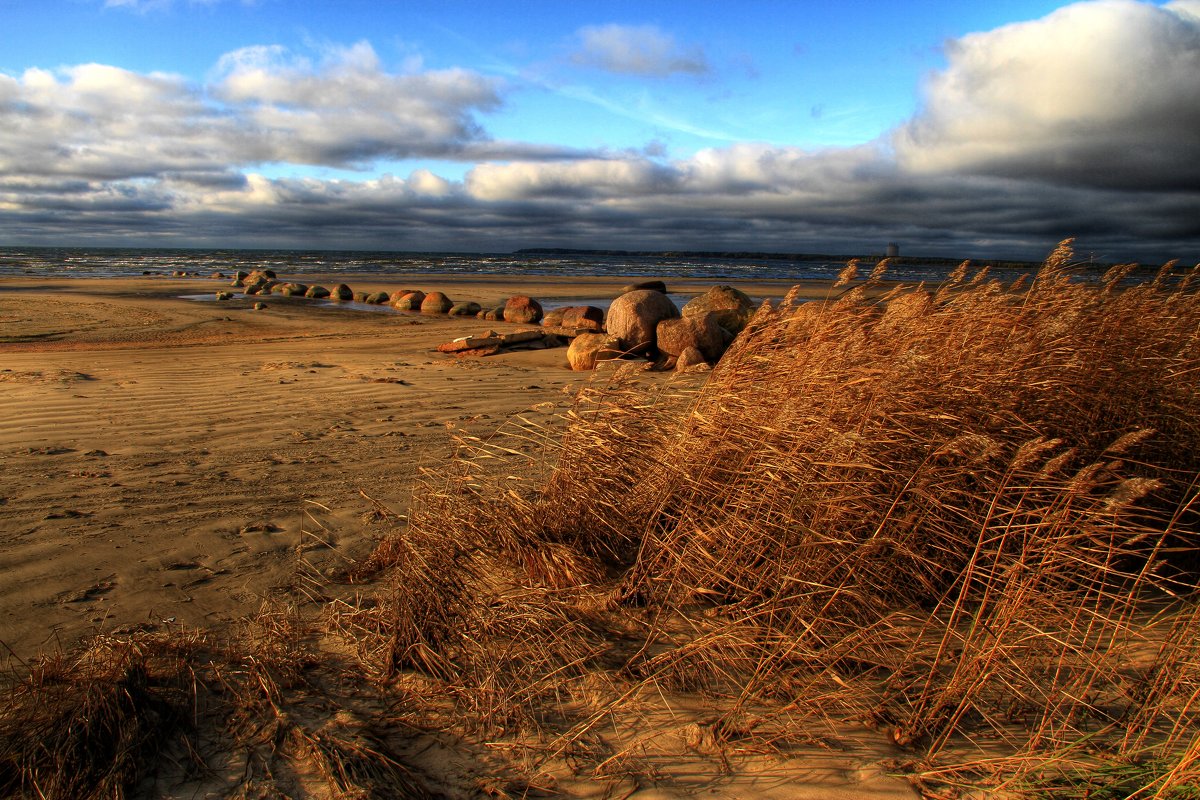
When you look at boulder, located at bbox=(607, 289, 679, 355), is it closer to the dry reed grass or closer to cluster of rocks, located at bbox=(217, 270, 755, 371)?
cluster of rocks, located at bbox=(217, 270, 755, 371)

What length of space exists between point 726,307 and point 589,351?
3.65 meters

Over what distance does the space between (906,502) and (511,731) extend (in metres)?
1.98

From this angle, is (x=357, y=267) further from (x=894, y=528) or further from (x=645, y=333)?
(x=894, y=528)

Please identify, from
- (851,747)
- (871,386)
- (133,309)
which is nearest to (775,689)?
(851,747)

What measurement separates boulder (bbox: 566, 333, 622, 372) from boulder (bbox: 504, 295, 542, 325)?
27.1 feet

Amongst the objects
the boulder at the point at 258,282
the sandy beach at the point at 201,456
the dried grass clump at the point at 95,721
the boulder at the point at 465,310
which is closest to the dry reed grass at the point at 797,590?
the dried grass clump at the point at 95,721

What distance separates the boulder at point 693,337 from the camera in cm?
1207

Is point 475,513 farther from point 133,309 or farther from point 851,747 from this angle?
point 133,309

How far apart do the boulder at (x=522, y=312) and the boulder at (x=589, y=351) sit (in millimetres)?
8253

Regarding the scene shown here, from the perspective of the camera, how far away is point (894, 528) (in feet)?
10.8

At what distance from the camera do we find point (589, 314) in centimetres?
1627

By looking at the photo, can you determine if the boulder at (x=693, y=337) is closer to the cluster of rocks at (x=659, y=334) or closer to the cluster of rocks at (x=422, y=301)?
the cluster of rocks at (x=659, y=334)

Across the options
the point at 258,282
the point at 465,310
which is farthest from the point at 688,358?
the point at 258,282

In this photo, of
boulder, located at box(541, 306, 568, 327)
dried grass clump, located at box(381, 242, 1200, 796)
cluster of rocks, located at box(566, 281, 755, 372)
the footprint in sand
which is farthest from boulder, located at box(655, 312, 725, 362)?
the footprint in sand
